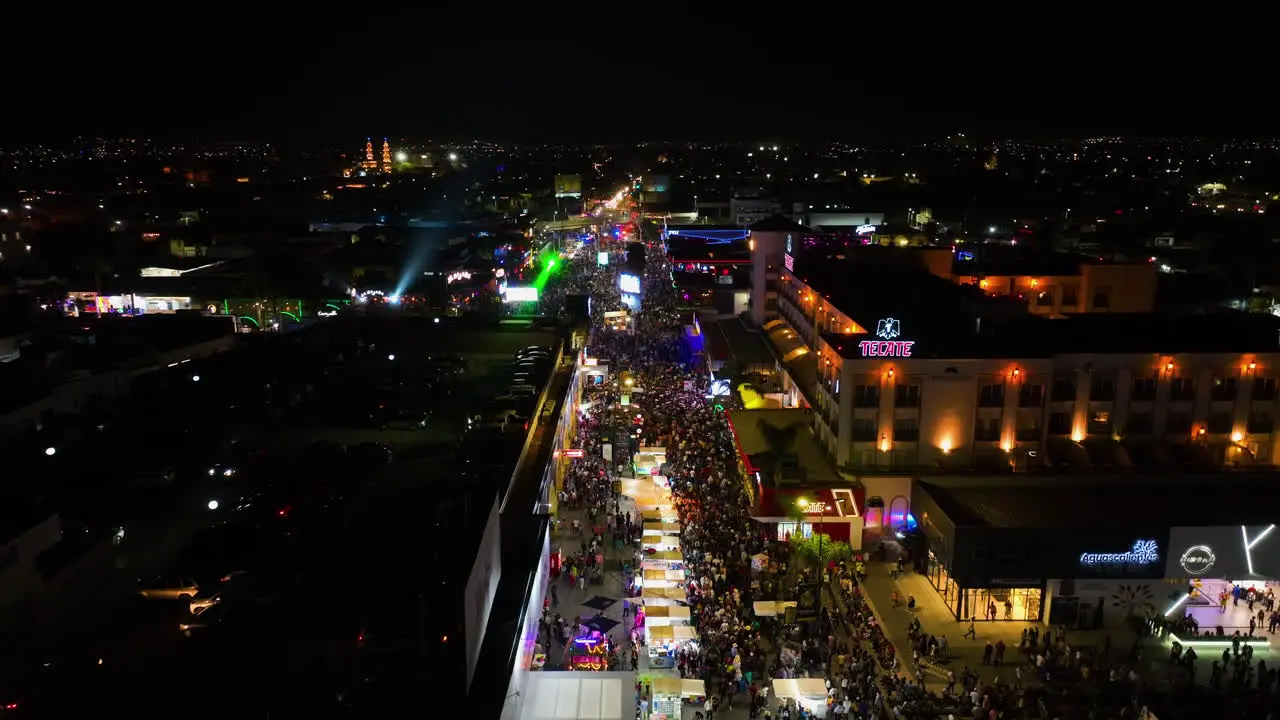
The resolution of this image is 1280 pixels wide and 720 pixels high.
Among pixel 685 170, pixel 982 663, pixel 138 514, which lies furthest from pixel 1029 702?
pixel 685 170

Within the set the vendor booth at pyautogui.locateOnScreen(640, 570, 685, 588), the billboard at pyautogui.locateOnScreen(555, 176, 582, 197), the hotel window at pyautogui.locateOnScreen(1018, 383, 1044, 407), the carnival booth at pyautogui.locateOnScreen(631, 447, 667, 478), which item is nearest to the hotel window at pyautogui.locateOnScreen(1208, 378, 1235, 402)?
the hotel window at pyautogui.locateOnScreen(1018, 383, 1044, 407)

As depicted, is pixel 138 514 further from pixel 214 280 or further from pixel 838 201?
pixel 838 201

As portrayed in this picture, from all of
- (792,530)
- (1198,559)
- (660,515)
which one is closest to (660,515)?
(660,515)

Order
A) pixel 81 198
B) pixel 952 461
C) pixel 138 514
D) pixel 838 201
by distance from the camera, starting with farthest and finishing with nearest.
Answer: pixel 838 201 < pixel 81 198 < pixel 952 461 < pixel 138 514

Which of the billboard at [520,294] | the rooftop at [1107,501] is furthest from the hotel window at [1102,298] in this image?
the billboard at [520,294]

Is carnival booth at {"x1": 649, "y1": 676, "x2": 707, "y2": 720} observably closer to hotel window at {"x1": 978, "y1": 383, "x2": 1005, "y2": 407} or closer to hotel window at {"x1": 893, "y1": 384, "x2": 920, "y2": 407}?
hotel window at {"x1": 893, "y1": 384, "x2": 920, "y2": 407}

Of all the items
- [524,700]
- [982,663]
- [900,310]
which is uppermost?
[900,310]
